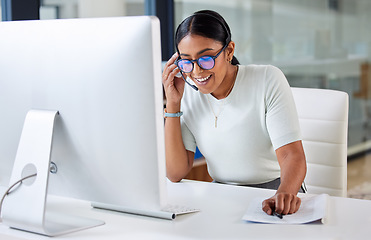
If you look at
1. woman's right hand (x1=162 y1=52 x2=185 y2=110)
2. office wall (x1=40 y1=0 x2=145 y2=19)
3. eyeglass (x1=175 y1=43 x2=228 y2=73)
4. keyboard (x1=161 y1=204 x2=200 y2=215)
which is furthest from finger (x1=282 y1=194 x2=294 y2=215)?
office wall (x1=40 y1=0 x2=145 y2=19)

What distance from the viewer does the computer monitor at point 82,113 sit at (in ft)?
3.97

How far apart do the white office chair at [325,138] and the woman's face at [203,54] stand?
46cm

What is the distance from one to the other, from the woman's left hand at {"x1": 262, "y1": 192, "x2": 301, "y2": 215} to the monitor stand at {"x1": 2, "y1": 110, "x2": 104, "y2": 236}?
0.50 metres

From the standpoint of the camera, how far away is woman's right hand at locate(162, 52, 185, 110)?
1931 mm

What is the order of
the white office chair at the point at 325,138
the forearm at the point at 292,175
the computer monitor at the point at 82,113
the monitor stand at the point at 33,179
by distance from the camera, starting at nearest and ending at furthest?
1. the computer monitor at the point at 82,113
2. the monitor stand at the point at 33,179
3. the forearm at the point at 292,175
4. the white office chair at the point at 325,138

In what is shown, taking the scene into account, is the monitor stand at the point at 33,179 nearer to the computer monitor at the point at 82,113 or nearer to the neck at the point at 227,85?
the computer monitor at the point at 82,113

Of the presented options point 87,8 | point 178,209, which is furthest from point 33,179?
point 87,8

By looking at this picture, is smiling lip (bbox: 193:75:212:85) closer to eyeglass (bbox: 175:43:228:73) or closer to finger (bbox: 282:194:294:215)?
eyeglass (bbox: 175:43:228:73)

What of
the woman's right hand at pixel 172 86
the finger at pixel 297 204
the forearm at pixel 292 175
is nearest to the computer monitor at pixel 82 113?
the finger at pixel 297 204

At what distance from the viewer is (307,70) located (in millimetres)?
4441

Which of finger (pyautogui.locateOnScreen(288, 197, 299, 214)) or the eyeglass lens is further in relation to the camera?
the eyeglass lens

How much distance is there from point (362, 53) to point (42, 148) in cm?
355

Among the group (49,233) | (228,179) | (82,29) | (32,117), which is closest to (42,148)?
(32,117)

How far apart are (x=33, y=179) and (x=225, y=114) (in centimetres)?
81
